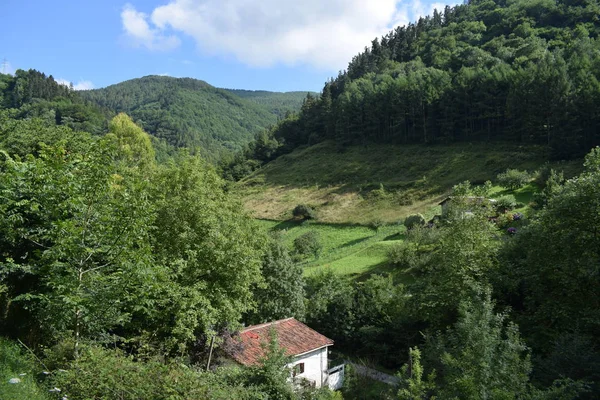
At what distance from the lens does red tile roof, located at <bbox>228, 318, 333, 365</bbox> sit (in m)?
18.8

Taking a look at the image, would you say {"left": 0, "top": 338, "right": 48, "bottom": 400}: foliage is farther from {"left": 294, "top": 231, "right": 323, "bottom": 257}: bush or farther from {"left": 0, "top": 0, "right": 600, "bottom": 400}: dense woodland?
{"left": 294, "top": 231, "right": 323, "bottom": 257}: bush

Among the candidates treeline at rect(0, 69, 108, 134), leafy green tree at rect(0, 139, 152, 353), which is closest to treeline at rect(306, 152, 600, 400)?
leafy green tree at rect(0, 139, 152, 353)

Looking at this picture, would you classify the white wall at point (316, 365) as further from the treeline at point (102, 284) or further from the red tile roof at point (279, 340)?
the treeline at point (102, 284)

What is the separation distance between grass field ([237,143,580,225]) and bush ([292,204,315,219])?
1535 mm

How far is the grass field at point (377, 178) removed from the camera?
58906 millimetres

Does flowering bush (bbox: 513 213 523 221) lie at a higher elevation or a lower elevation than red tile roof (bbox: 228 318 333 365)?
higher

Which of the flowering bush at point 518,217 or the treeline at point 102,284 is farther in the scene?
the flowering bush at point 518,217

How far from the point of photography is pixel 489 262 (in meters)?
21.4

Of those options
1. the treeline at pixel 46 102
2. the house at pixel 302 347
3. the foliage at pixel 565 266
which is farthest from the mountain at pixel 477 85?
the treeline at pixel 46 102

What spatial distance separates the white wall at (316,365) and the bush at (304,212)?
39.0 m

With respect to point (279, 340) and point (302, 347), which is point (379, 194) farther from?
point (279, 340)

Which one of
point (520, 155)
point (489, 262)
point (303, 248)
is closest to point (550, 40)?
point (520, 155)

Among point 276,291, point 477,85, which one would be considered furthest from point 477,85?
point 276,291

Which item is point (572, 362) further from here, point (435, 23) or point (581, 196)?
point (435, 23)
